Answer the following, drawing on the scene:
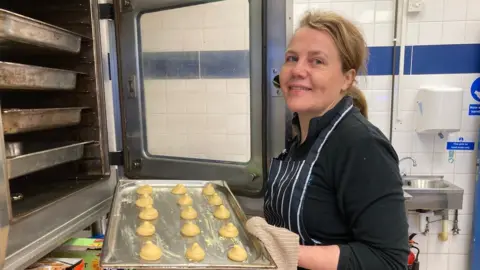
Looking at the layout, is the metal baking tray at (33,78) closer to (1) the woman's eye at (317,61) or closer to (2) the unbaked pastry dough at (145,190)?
(2) the unbaked pastry dough at (145,190)

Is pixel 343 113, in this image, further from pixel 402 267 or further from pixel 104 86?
pixel 104 86

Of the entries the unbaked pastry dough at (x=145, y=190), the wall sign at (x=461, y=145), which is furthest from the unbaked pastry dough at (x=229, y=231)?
the wall sign at (x=461, y=145)

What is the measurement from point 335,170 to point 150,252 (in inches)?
21.5

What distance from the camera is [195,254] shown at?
39.7 inches

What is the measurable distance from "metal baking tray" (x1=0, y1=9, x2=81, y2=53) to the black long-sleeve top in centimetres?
91

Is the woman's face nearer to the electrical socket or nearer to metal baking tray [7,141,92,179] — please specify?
metal baking tray [7,141,92,179]

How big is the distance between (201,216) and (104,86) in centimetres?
66

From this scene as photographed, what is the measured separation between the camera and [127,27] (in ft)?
4.96

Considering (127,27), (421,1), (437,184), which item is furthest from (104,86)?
(437,184)

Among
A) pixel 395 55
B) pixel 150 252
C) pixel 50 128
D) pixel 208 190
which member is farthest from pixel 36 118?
pixel 395 55

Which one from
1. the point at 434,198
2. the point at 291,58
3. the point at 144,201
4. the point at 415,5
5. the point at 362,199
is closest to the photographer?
the point at 362,199

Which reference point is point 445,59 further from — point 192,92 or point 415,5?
point 192,92

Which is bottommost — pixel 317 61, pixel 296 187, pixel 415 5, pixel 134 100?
pixel 296 187

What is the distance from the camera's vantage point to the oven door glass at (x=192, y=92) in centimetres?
144
